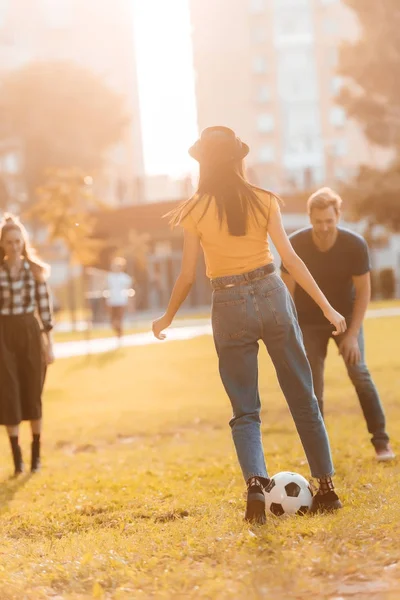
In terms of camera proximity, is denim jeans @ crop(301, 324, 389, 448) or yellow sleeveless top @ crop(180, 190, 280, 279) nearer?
yellow sleeveless top @ crop(180, 190, 280, 279)

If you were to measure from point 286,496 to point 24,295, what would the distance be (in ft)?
11.8

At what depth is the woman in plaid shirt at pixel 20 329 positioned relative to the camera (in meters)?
8.62

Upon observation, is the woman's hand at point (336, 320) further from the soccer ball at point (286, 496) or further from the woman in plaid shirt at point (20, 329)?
the woman in plaid shirt at point (20, 329)

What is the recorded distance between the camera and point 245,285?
552 cm

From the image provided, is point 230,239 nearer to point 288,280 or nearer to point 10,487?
point 288,280

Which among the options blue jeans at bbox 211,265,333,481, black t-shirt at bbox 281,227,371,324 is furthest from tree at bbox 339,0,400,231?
blue jeans at bbox 211,265,333,481

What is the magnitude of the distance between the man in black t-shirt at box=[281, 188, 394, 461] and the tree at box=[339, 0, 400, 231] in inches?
1311

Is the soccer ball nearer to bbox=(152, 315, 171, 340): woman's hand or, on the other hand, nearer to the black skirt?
bbox=(152, 315, 171, 340): woman's hand

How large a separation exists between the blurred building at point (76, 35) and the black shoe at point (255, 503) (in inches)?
3496

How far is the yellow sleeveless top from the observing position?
552 centimetres

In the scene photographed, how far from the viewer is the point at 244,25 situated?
3396 inches

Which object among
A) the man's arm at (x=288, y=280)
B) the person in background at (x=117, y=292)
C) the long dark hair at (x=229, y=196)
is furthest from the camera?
Answer: the person in background at (x=117, y=292)

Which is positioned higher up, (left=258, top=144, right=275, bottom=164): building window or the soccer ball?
the soccer ball

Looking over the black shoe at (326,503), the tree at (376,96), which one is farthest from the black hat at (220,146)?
the tree at (376,96)
